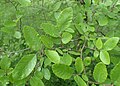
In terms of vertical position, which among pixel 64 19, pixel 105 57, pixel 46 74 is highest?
pixel 64 19

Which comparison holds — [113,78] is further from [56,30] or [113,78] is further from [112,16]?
[112,16]

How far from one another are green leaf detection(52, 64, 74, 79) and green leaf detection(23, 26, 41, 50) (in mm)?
102

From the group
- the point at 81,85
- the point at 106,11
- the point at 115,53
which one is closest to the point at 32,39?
the point at 81,85

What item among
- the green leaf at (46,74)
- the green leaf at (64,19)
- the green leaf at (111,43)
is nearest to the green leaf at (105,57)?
the green leaf at (111,43)

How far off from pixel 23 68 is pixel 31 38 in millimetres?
76

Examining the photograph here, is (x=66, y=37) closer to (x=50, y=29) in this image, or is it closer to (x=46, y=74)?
A: (x=50, y=29)

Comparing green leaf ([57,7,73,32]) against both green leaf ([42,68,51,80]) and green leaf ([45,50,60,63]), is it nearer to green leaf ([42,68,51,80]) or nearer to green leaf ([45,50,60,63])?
green leaf ([45,50,60,63])

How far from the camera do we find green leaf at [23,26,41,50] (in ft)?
2.14

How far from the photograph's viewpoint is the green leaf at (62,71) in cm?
59

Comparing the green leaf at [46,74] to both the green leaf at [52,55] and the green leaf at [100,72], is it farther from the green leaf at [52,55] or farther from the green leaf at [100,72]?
the green leaf at [100,72]

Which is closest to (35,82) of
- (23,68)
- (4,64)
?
(23,68)

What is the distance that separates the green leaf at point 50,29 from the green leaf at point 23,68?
0.31ft

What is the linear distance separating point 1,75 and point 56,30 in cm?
21

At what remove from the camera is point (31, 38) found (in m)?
0.66
